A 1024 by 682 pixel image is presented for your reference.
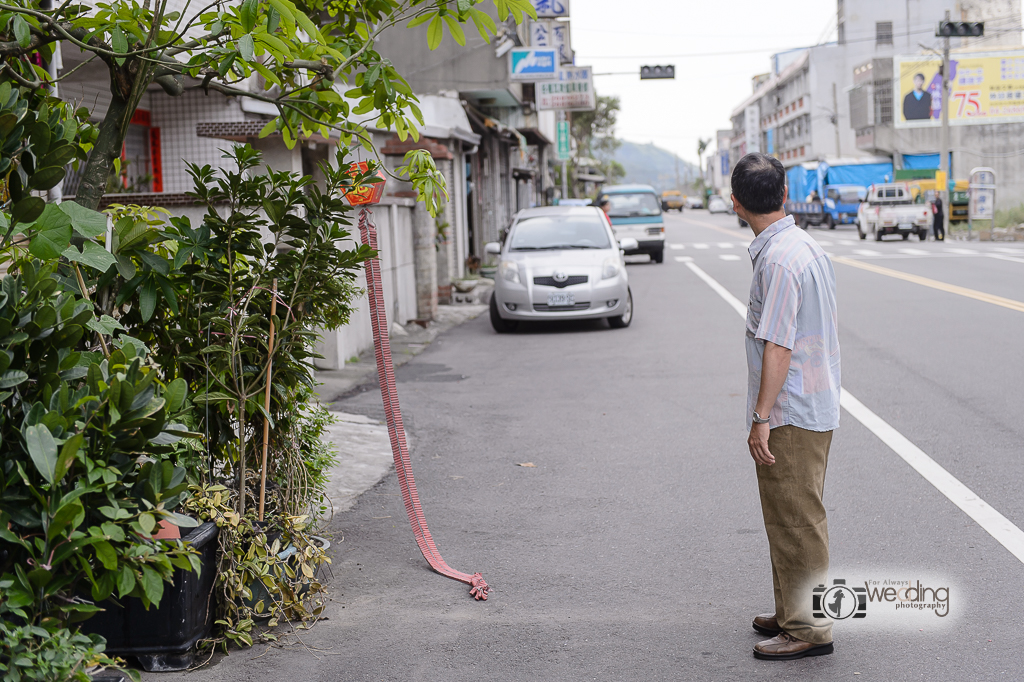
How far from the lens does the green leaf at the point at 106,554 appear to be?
2980 millimetres

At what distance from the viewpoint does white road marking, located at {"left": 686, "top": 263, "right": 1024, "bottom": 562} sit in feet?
16.8

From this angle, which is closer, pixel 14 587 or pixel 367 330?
pixel 14 587

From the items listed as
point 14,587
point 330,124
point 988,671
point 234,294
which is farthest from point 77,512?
point 988,671

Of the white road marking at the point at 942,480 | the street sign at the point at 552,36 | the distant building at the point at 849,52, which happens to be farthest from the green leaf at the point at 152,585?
the distant building at the point at 849,52

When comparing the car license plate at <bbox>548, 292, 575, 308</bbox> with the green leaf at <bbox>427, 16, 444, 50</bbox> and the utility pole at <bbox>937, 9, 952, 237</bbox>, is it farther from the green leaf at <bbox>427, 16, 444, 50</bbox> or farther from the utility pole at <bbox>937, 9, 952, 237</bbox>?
the utility pole at <bbox>937, 9, 952, 237</bbox>

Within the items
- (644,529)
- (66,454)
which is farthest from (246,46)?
(644,529)

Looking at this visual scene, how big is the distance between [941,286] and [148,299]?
1676 centimetres

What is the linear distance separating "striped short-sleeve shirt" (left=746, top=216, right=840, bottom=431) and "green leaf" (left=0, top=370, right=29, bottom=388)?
7.80ft

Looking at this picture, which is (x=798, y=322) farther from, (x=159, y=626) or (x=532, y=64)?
(x=532, y=64)

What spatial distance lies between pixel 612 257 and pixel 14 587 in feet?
39.2

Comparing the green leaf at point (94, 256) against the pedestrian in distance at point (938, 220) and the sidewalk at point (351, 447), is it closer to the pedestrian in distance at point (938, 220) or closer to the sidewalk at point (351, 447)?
the sidewalk at point (351, 447)

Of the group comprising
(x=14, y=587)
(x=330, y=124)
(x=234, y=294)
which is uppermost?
(x=330, y=124)

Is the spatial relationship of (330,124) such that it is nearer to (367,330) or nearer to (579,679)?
(579,679)

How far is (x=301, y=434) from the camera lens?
4.97 meters
